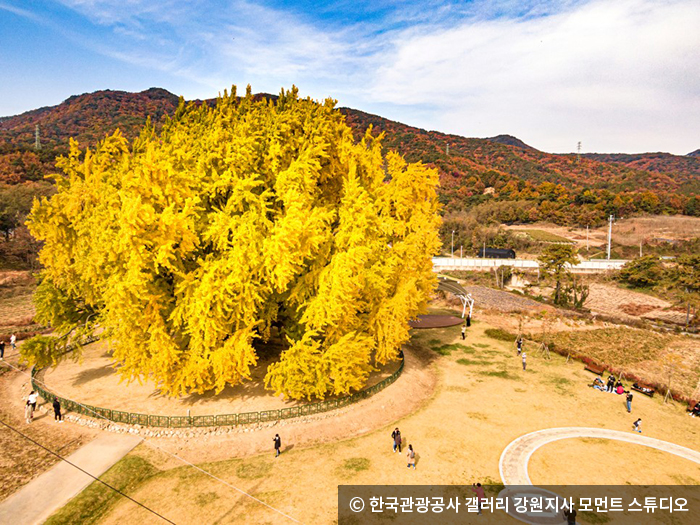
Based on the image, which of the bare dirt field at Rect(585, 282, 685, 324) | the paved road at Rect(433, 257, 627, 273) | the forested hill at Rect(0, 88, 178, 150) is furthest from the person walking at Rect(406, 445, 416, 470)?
the forested hill at Rect(0, 88, 178, 150)

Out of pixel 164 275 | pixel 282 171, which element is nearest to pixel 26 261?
pixel 164 275

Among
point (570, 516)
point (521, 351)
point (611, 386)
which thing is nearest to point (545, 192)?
point (521, 351)

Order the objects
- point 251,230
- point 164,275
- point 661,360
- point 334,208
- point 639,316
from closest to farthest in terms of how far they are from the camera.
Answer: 1. point 251,230
2. point 164,275
3. point 334,208
4. point 661,360
5. point 639,316

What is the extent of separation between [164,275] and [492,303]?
43180 millimetres

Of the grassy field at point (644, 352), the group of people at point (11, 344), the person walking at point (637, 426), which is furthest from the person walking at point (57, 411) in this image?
the grassy field at point (644, 352)

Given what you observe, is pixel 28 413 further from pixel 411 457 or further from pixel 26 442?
pixel 411 457

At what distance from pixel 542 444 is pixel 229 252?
1747 centimetres

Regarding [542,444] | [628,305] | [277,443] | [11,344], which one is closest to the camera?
[277,443]

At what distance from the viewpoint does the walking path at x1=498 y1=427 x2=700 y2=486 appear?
16172 mm

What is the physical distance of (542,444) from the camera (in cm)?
1830

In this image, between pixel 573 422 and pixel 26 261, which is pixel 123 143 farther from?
pixel 26 261

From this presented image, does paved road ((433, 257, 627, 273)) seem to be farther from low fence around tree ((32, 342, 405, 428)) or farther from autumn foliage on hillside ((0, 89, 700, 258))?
low fence around tree ((32, 342, 405, 428))

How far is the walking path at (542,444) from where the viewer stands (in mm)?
16172

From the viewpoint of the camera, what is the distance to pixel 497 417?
826 inches
